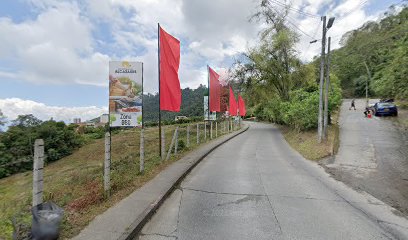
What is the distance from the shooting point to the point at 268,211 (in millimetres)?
6598

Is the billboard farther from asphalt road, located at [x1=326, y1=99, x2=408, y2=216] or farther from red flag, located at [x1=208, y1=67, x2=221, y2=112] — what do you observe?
red flag, located at [x1=208, y1=67, x2=221, y2=112]

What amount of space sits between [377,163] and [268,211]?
9.63 meters

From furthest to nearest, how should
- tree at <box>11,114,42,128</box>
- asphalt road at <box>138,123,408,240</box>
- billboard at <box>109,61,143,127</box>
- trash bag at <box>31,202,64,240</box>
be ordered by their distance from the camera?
tree at <box>11,114,42,128</box>, billboard at <box>109,61,143,127</box>, asphalt road at <box>138,123,408,240</box>, trash bag at <box>31,202,64,240</box>

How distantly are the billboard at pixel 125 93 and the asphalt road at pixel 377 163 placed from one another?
7670mm

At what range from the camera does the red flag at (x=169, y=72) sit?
11.5 m

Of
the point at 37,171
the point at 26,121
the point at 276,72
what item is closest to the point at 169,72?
the point at 37,171

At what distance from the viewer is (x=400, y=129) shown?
22984mm

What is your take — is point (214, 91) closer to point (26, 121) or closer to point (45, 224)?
point (45, 224)

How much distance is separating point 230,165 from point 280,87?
26.9 meters

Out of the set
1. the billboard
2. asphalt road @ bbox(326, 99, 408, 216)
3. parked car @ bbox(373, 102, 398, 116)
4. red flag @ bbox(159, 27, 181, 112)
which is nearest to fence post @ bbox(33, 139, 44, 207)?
the billboard

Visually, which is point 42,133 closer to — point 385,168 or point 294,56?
point 294,56

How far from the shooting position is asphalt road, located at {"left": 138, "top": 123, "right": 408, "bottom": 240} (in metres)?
5.39

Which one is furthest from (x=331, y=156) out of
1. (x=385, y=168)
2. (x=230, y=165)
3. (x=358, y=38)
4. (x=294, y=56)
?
(x=358, y=38)

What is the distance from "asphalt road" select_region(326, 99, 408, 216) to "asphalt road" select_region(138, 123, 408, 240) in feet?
2.69
